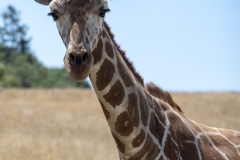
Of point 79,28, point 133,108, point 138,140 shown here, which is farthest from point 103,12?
point 138,140

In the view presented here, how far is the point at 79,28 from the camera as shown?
16.4ft

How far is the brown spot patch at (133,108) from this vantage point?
18.3 ft

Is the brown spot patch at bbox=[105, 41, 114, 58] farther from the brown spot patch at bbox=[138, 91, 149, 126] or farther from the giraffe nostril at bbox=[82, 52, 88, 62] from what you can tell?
the giraffe nostril at bbox=[82, 52, 88, 62]

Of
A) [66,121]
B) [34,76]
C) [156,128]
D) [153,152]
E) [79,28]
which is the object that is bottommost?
[34,76]

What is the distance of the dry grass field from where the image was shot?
1625 cm

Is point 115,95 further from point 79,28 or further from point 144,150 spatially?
point 79,28

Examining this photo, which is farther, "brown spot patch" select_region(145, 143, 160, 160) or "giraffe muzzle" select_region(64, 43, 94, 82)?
"brown spot patch" select_region(145, 143, 160, 160)

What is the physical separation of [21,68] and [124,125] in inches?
2908

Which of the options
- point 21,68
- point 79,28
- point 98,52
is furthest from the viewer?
point 21,68

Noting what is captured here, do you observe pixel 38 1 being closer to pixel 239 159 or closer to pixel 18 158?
pixel 239 159

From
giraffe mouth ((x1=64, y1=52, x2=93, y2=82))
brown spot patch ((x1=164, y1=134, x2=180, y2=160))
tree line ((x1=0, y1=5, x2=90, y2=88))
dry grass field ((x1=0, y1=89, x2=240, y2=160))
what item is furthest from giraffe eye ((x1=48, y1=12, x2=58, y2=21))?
tree line ((x1=0, y1=5, x2=90, y2=88))

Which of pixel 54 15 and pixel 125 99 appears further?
pixel 125 99

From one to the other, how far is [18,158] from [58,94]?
3070 cm

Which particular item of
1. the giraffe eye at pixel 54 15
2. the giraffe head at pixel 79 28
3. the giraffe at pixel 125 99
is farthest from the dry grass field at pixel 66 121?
the giraffe head at pixel 79 28
